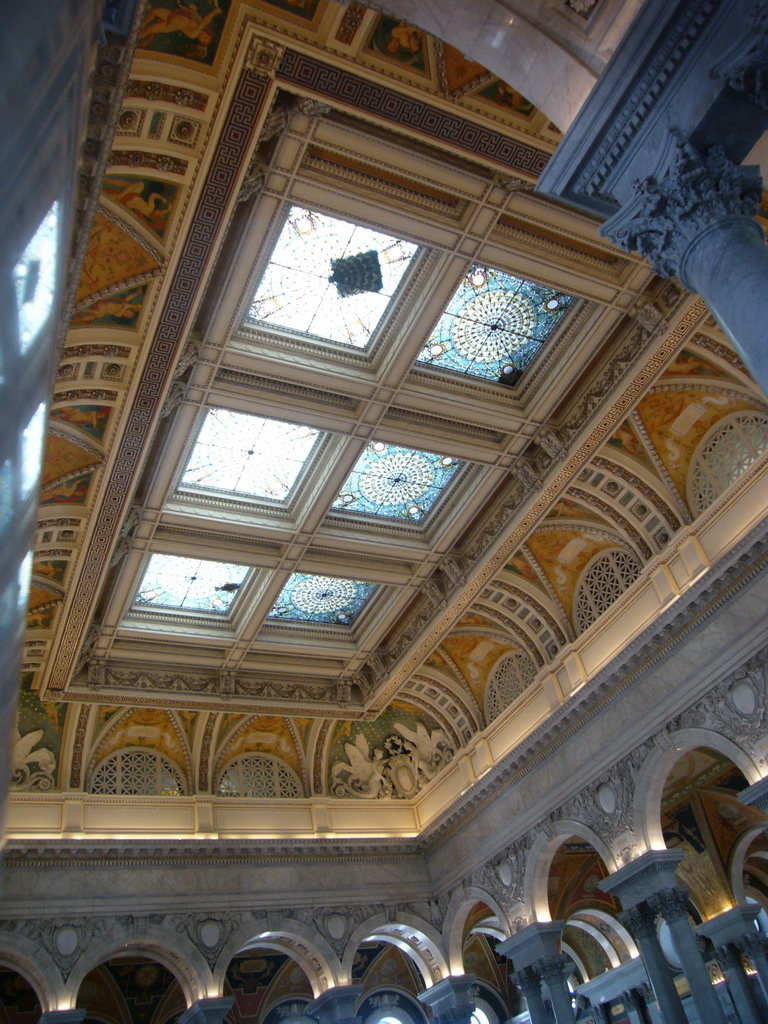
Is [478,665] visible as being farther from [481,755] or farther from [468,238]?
[468,238]

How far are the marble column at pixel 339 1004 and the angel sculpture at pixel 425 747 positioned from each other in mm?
3946

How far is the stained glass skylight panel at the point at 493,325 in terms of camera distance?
9.85 meters

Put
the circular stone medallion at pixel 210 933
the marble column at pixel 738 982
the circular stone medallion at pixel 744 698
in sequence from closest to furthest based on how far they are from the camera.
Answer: the circular stone medallion at pixel 744 698
the marble column at pixel 738 982
the circular stone medallion at pixel 210 933

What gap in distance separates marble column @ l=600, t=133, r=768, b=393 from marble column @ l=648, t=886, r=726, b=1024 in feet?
29.1

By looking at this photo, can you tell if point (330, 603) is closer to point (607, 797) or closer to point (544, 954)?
point (607, 797)

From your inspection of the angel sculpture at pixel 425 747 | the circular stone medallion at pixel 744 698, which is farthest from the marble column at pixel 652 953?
the angel sculpture at pixel 425 747

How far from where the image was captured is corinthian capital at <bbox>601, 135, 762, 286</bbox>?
166 inches

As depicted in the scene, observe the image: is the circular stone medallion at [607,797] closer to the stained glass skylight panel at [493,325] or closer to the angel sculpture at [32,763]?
the stained glass skylight panel at [493,325]

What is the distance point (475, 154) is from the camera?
7801mm

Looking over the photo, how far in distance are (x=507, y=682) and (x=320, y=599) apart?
361 centimetres

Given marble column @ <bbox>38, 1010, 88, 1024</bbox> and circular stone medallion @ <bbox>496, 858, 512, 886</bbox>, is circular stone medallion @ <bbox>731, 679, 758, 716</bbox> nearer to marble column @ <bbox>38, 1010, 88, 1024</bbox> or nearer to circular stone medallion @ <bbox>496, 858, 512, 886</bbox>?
circular stone medallion @ <bbox>496, 858, 512, 886</bbox>

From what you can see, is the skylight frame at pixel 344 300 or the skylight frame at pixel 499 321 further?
the skylight frame at pixel 499 321

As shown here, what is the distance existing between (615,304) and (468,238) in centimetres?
209

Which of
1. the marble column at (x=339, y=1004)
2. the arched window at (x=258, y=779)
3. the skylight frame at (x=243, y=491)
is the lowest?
the marble column at (x=339, y=1004)
